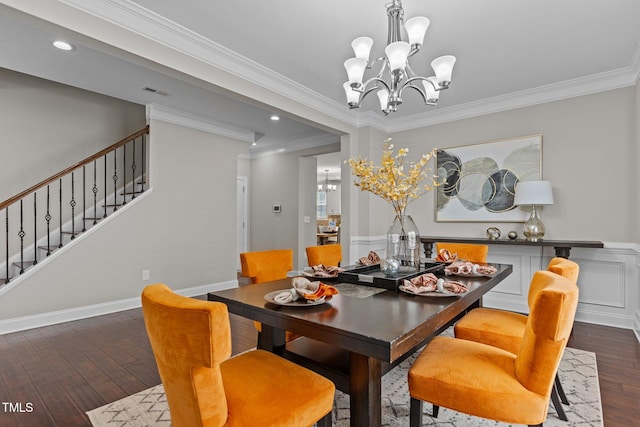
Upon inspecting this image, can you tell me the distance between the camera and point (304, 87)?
369 cm

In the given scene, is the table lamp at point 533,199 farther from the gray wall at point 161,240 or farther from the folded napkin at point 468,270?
the gray wall at point 161,240

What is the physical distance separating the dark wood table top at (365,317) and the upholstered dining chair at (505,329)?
0.34m

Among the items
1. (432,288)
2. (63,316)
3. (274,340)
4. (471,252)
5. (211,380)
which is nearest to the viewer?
(211,380)

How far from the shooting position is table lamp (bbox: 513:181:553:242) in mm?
3484

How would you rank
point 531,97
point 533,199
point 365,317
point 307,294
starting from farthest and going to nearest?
point 531,97, point 533,199, point 307,294, point 365,317

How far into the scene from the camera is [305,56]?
9.96 feet

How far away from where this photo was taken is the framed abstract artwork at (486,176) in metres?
3.91

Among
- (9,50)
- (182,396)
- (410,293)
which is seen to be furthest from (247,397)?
(9,50)

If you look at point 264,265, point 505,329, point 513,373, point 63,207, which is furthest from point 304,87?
point 63,207

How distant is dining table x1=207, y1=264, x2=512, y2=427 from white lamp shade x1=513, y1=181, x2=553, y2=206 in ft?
7.02

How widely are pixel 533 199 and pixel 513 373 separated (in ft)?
8.85

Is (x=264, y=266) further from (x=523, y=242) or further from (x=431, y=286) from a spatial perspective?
(x=523, y=242)

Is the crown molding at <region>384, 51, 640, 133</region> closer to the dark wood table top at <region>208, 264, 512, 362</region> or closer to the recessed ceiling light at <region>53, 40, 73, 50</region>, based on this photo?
the dark wood table top at <region>208, 264, 512, 362</region>

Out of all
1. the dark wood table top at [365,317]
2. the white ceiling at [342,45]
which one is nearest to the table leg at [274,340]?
the dark wood table top at [365,317]
